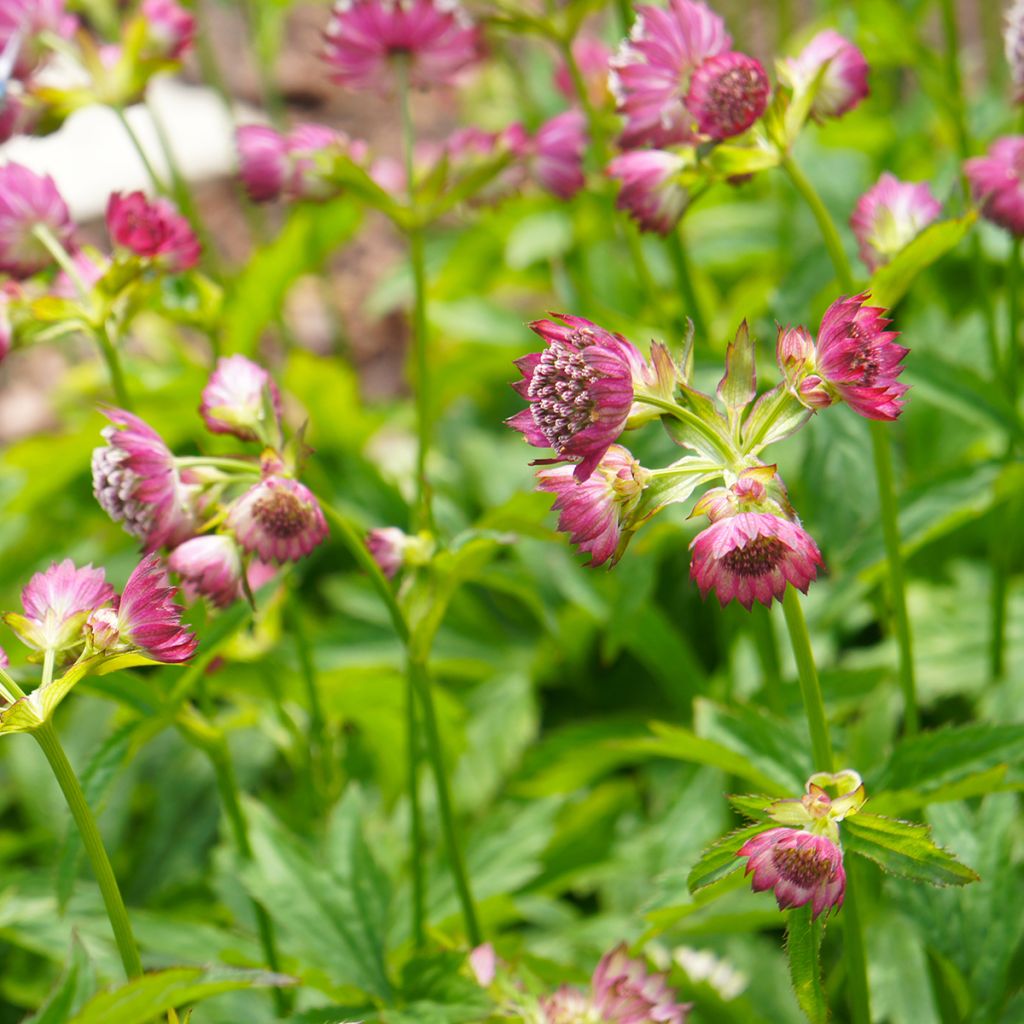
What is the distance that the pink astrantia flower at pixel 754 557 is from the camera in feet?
2.62

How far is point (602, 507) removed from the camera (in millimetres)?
864

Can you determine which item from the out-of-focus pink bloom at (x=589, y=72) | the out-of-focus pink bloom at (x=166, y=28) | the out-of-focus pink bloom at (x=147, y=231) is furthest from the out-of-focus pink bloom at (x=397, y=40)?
the out-of-focus pink bloom at (x=589, y=72)

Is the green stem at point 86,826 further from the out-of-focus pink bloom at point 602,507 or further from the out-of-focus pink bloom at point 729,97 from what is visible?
the out-of-focus pink bloom at point 729,97

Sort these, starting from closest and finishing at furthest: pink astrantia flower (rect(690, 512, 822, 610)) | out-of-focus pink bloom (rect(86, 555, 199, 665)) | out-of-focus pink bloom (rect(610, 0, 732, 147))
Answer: pink astrantia flower (rect(690, 512, 822, 610)) → out-of-focus pink bloom (rect(86, 555, 199, 665)) → out-of-focus pink bloom (rect(610, 0, 732, 147))

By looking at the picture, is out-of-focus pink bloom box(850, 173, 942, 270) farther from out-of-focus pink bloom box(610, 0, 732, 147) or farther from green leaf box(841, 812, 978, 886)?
green leaf box(841, 812, 978, 886)

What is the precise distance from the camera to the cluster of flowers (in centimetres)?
101

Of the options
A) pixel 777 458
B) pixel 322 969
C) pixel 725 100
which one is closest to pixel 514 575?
pixel 777 458

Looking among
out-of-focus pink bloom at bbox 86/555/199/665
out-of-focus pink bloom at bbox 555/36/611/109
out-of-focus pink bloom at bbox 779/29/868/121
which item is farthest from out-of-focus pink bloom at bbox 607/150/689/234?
out-of-focus pink bloom at bbox 555/36/611/109

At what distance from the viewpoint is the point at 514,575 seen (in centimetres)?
165

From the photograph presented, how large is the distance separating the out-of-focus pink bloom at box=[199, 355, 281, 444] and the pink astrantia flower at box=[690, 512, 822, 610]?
42cm

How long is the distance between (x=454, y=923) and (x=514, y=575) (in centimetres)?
44

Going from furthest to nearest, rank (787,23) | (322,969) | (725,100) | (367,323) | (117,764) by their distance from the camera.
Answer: (367,323)
(787,23)
(322,969)
(117,764)
(725,100)

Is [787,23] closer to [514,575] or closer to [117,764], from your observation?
[514,575]

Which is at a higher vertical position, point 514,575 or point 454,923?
point 514,575
